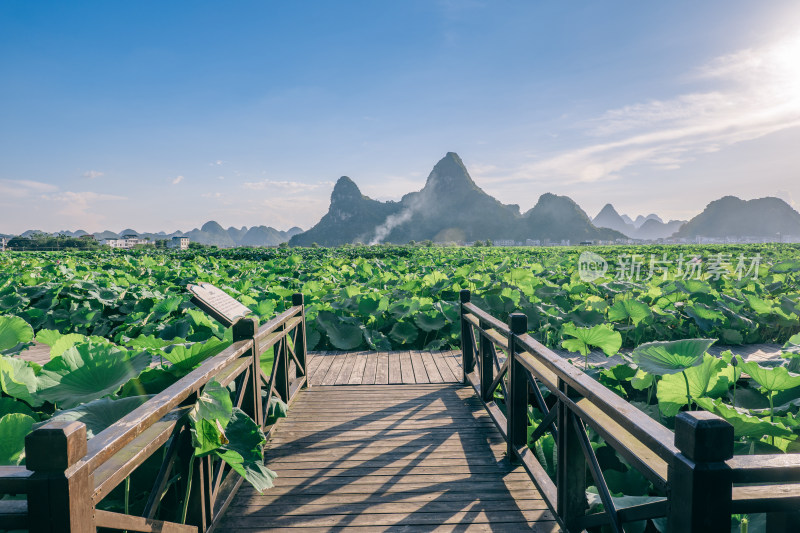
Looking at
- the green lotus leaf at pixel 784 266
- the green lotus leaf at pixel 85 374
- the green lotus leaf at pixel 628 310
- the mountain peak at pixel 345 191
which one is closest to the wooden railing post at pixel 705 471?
the green lotus leaf at pixel 85 374

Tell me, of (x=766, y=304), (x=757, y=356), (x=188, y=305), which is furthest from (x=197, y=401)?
(x=766, y=304)

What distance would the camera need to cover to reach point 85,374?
1618 mm

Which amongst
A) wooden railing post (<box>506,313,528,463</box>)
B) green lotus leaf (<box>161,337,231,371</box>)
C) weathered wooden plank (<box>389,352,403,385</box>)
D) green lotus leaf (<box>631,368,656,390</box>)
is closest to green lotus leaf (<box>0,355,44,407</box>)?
green lotus leaf (<box>161,337,231,371</box>)

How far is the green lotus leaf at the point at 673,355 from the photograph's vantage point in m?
1.69

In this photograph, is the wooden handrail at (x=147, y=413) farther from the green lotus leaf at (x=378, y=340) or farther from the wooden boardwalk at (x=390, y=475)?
the green lotus leaf at (x=378, y=340)

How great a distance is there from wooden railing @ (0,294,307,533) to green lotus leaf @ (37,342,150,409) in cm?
28

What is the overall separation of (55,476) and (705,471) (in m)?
1.38

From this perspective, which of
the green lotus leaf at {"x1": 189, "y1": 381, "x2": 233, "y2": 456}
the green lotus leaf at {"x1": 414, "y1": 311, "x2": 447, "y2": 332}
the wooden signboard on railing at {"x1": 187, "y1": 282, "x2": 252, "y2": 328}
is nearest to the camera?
the green lotus leaf at {"x1": 189, "y1": 381, "x2": 233, "y2": 456}

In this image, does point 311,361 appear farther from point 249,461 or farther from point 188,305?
point 249,461

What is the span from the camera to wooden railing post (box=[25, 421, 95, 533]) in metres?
0.90

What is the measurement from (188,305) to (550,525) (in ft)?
16.1

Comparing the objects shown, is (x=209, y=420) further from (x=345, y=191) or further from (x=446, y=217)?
(x=345, y=191)

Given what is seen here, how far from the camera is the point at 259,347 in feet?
8.16

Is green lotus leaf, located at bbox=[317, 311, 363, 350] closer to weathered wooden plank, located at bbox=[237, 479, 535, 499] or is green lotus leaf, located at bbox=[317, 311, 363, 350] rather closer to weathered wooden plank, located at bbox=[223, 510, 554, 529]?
weathered wooden plank, located at bbox=[237, 479, 535, 499]
